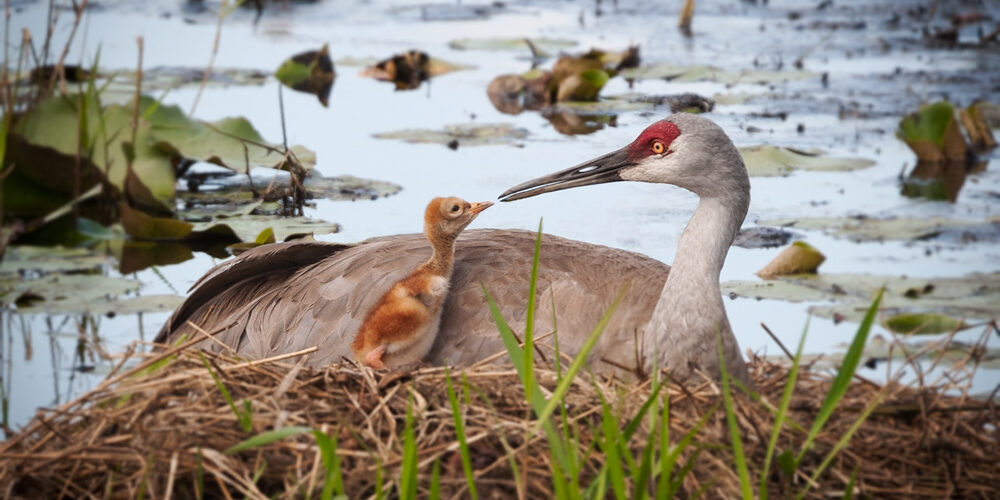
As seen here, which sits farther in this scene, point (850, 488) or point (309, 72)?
point (309, 72)

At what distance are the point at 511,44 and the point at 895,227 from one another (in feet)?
16.9

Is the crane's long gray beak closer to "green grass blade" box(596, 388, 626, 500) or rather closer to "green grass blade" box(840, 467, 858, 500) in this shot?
"green grass blade" box(596, 388, 626, 500)

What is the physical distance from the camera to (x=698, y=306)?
3.67m

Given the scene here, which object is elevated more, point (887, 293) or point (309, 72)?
point (309, 72)

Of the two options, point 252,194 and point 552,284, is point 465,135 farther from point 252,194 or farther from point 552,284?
point 552,284

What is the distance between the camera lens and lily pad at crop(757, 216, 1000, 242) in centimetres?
605

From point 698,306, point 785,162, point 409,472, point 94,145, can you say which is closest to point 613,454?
point 409,472

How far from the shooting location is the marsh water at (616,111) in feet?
17.2

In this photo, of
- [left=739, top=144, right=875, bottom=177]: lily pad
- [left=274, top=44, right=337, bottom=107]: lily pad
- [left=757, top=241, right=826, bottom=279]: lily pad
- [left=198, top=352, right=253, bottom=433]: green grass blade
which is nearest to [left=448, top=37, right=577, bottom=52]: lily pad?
[left=274, top=44, right=337, bottom=107]: lily pad

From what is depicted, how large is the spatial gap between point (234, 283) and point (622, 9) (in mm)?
9219

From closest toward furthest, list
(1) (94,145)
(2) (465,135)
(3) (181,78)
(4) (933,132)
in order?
(1) (94,145) → (4) (933,132) → (2) (465,135) → (3) (181,78)

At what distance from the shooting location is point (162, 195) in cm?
622

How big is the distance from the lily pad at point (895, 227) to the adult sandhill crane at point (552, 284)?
1981 mm

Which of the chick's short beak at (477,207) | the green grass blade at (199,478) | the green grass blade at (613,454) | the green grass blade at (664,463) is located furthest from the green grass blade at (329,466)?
the chick's short beak at (477,207)
